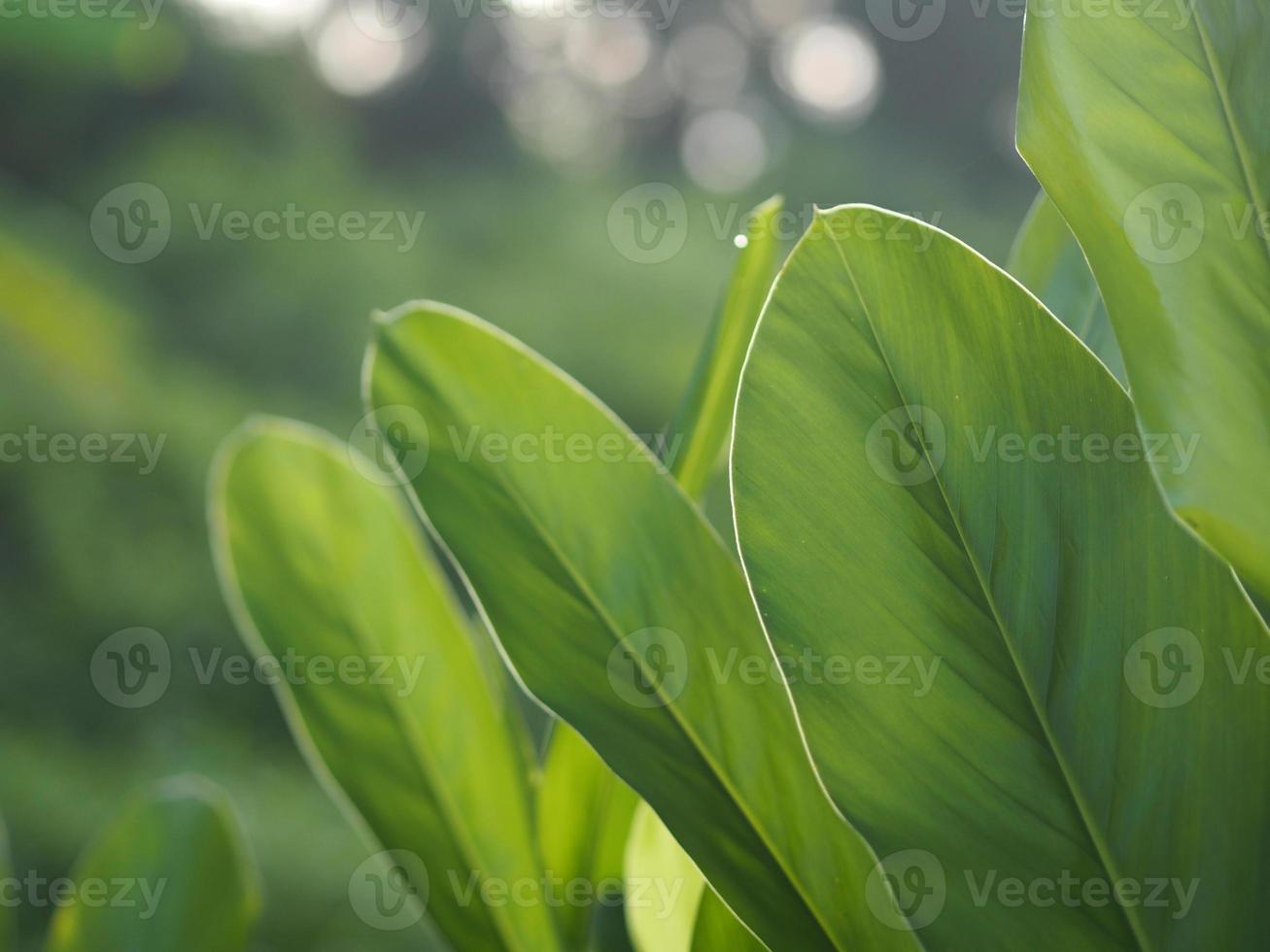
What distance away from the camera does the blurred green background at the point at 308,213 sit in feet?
9.15

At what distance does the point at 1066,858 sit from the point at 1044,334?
0.11 m

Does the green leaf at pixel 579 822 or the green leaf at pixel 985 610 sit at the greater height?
the green leaf at pixel 985 610

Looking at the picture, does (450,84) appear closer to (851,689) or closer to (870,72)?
(870,72)

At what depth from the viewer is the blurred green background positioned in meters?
2.79

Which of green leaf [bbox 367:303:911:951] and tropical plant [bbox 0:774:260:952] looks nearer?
green leaf [bbox 367:303:911:951]

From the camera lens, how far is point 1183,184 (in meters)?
0.23

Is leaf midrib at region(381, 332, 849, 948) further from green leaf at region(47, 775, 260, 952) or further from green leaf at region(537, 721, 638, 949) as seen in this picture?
green leaf at region(47, 775, 260, 952)

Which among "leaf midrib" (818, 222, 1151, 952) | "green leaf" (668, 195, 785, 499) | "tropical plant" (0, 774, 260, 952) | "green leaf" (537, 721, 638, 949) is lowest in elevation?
"tropical plant" (0, 774, 260, 952)

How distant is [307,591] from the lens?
0.36m

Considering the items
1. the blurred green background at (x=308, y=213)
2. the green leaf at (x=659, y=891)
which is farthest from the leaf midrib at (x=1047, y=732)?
the blurred green background at (x=308, y=213)

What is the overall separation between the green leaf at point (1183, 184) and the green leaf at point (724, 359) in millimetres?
117

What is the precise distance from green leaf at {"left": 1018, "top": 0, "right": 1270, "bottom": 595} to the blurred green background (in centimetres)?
268

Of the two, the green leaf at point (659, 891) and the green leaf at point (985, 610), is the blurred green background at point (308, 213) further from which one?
the green leaf at point (985, 610)

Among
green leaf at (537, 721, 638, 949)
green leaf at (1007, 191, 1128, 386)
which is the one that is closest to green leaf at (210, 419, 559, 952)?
green leaf at (537, 721, 638, 949)
